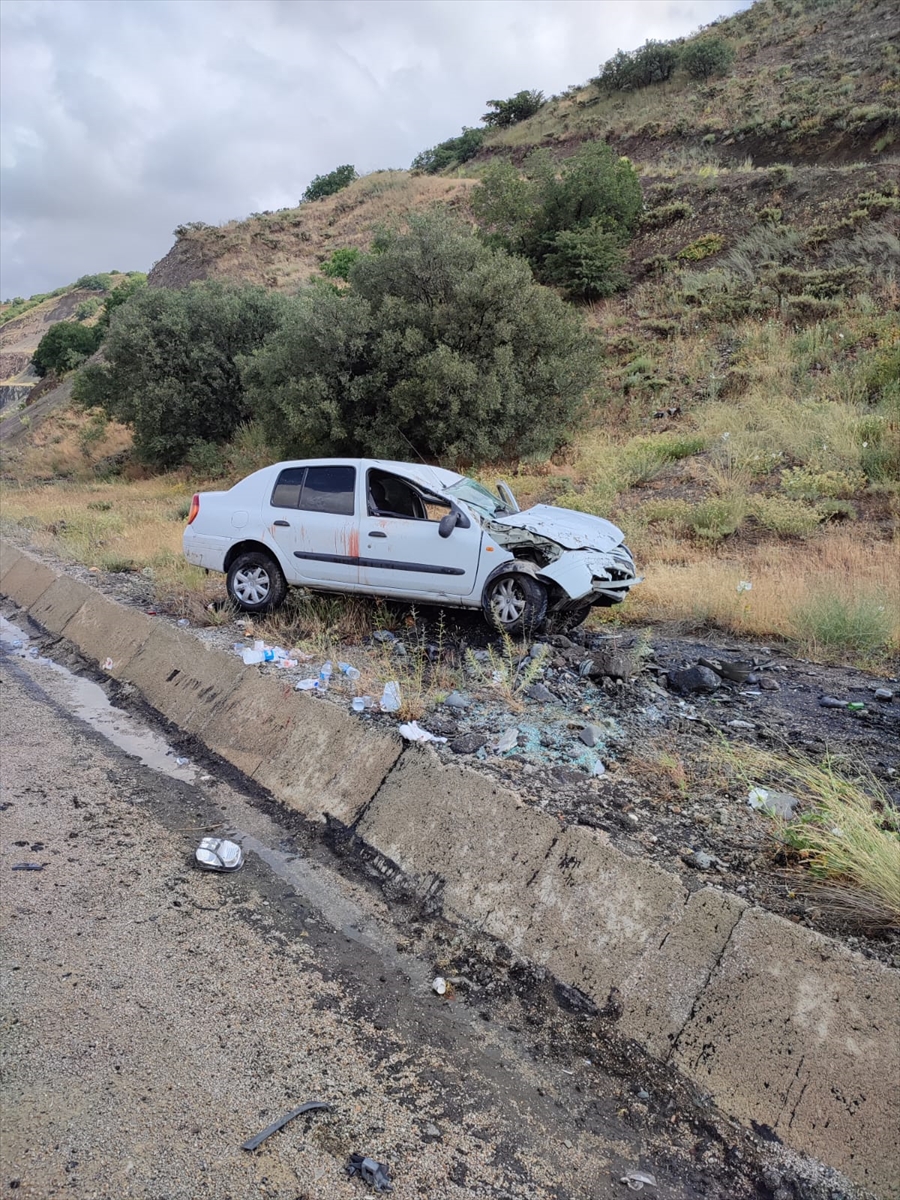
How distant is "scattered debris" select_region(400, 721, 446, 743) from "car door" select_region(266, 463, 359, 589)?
313cm

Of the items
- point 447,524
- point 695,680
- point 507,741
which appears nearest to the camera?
point 507,741

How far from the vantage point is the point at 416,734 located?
4.96m

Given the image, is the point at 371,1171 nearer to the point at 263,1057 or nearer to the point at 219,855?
the point at 263,1057

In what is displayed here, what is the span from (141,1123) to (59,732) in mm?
4290

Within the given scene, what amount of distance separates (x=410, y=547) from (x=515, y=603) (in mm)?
1200

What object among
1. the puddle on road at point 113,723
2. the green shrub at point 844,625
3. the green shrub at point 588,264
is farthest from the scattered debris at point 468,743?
the green shrub at point 588,264

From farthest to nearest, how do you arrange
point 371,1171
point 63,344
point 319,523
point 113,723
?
point 63,344, point 319,523, point 113,723, point 371,1171

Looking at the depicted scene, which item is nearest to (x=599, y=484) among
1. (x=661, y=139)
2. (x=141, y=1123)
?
(x=141, y=1123)

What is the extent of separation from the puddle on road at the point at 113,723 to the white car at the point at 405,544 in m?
1.78

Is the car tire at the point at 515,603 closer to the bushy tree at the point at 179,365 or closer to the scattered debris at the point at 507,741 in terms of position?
the scattered debris at the point at 507,741

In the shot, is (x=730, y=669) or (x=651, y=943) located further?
(x=730, y=669)

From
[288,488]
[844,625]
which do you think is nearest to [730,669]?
[844,625]

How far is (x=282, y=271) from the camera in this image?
42.5m

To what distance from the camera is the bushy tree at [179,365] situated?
82.7ft
